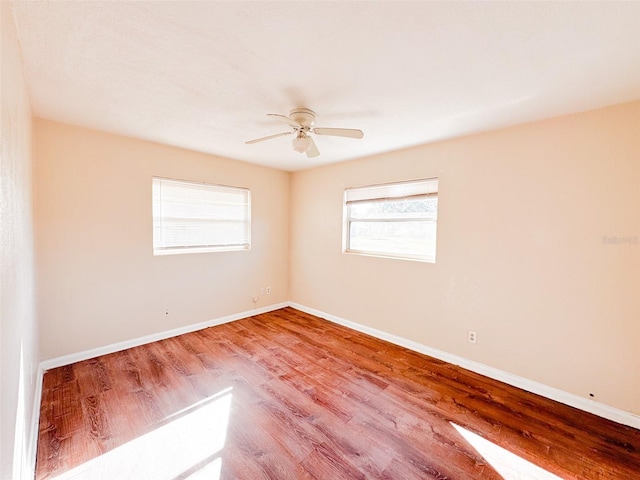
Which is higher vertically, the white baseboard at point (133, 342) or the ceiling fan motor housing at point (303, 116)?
the ceiling fan motor housing at point (303, 116)

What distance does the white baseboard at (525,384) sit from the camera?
1.98 meters

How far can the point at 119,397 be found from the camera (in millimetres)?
2150

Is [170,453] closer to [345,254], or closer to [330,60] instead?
[330,60]

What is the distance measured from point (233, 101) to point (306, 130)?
0.61 metres

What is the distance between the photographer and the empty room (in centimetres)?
134

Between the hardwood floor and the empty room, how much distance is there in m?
0.02

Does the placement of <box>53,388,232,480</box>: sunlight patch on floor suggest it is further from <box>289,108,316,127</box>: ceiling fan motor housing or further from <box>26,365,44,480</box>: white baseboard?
<box>289,108,316,127</box>: ceiling fan motor housing

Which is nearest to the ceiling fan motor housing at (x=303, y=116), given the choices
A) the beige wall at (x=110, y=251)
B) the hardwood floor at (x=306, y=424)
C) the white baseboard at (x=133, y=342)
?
the beige wall at (x=110, y=251)

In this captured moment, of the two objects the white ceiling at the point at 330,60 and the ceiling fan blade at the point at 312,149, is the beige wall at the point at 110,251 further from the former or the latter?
the ceiling fan blade at the point at 312,149

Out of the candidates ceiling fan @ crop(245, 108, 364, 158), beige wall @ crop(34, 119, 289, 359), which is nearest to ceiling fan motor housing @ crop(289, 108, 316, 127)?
ceiling fan @ crop(245, 108, 364, 158)

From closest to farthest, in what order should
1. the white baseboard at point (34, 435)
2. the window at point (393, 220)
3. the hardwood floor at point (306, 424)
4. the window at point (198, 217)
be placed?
the white baseboard at point (34, 435), the hardwood floor at point (306, 424), the window at point (393, 220), the window at point (198, 217)

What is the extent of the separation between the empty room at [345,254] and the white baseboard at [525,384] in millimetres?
20

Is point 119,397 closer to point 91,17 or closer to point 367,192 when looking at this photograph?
point 91,17

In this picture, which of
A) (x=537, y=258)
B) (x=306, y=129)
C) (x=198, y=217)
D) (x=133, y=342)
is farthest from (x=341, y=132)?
(x=133, y=342)
